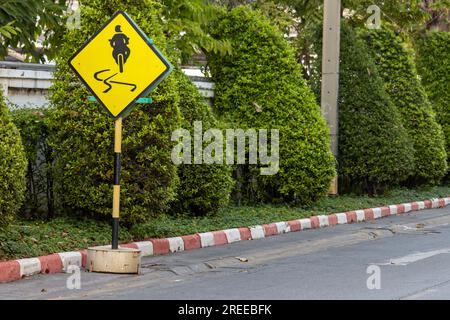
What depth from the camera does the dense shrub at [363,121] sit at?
70.2 feet

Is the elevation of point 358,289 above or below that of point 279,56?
below

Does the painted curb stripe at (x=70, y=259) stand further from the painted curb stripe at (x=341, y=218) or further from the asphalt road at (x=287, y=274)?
the painted curb stripe at (x=341, y=218)

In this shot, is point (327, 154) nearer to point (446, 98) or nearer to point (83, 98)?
point (83, 98)

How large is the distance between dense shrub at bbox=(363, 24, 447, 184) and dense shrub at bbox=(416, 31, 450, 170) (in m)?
2.66

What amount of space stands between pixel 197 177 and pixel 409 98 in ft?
29.6

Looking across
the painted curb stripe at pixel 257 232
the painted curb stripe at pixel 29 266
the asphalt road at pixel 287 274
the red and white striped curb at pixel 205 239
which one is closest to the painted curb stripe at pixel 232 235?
the red and white striped curb at pixel 205 239

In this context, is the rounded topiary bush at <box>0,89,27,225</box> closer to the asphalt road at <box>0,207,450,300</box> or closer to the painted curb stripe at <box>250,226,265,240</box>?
the asphalt road at <box>0,207,450,300</box>

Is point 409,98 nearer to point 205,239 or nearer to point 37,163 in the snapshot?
point 205,239

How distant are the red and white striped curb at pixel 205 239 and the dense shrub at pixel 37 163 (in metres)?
1.77

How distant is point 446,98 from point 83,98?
14813 millimetres

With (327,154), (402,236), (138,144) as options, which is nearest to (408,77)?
(327,154)

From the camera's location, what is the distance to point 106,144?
13727mm

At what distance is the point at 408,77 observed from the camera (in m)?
23.5
